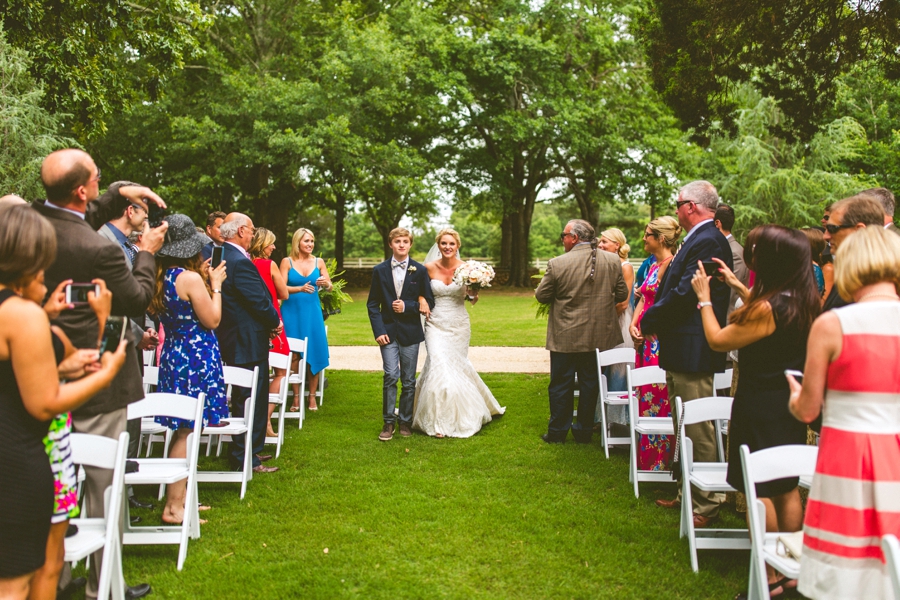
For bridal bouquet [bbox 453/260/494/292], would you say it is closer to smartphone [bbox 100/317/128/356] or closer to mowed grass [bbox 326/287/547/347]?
smartphone [bbox 100/317/128/356]

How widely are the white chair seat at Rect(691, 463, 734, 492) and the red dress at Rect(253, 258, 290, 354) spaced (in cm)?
463

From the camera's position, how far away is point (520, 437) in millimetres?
7520

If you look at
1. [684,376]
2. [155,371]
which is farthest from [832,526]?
[155,371]

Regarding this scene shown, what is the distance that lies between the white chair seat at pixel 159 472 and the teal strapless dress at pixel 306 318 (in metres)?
4.19

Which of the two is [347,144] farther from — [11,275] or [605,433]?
[11,275]

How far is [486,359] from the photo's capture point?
1280cm

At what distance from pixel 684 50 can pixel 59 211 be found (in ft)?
23.7

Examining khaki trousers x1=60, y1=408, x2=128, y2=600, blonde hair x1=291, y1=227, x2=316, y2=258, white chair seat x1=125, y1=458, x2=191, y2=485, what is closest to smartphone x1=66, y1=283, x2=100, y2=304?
khaki trousers x1=60, y1=408, x2=128, y2=600

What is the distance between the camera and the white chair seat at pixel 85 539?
10.3 ft

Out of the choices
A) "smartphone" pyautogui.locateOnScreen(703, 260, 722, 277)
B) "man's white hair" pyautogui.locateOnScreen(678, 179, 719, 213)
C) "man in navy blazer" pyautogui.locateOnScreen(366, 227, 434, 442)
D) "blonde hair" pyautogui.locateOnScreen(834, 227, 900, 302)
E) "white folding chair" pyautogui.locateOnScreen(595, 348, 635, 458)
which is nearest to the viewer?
"blonde hair" pyautogui.locateOnScreen(834, 227, 900, 302)

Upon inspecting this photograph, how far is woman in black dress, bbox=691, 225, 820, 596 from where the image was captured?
371cm

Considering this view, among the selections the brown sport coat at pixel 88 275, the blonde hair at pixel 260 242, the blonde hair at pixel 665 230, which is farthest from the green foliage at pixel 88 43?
the blonde hair at pixel 665 230

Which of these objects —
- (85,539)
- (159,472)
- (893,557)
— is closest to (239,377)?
Answer: (159,472)

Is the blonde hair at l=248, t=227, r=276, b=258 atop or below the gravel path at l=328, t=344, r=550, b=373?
atop
